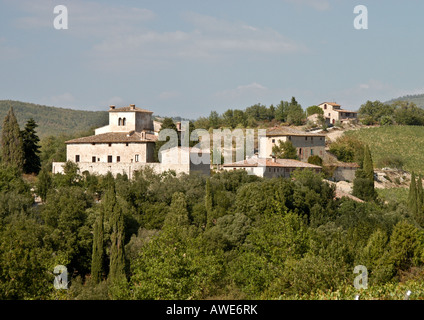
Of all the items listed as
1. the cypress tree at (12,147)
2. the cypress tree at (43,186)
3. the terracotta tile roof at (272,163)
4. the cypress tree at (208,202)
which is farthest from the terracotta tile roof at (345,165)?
the cypress tree at (12,147)

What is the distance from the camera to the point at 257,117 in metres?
84.8

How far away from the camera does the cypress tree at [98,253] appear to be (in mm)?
32062

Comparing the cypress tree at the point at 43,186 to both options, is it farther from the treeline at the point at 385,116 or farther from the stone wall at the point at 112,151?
the treeline at the point at 385,116

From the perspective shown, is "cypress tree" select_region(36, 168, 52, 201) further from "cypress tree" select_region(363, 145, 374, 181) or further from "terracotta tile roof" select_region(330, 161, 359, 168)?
"cypress tree" select_region(363, 145, 374, 181)

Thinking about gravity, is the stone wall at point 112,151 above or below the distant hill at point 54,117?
below

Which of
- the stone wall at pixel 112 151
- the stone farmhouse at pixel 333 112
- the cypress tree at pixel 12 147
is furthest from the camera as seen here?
the stone farmhouse at pixel 333 112

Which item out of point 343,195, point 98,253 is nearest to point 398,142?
point 343,195

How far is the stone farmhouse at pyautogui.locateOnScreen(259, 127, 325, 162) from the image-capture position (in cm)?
5209

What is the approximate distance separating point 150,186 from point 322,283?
19920mm

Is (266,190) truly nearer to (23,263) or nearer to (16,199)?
(16,199)

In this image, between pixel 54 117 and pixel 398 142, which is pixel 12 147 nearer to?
pixel 398 142

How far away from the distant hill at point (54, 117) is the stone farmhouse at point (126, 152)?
67848 millimetres

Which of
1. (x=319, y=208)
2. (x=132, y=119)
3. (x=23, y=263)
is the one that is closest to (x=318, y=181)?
(x=319, y=208)
